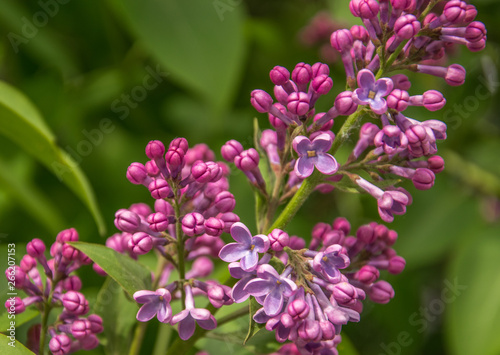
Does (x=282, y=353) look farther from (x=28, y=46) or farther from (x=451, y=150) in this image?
(x=451, y=150)

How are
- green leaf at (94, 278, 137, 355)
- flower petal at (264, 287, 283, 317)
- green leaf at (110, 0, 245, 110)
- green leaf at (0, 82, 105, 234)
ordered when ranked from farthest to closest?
green leaf at (110, 0, 245, 110), green leaf at (0, 82, 105, 234), green leaf at (94, 278, 137, 355), flower petal at (264, 287, 283, 317)

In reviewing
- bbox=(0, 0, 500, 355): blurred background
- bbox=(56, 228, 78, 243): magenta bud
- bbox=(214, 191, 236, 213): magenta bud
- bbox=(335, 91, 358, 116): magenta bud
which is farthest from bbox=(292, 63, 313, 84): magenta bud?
bbox=(0, 0, 500, 355): blurred background

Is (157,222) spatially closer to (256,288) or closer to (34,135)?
(256,288)

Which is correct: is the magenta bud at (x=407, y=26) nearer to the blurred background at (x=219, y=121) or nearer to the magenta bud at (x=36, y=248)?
the magenta bud at (x=36, y=248)

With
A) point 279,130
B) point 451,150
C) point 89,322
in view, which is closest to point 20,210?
point 89,322

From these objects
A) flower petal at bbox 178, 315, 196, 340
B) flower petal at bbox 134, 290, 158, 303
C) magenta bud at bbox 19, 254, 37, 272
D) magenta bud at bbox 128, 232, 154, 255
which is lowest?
magenta bud at bbox 19, 254, 37, 272

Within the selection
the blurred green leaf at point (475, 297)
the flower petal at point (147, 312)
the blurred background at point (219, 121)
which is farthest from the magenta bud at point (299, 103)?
the blurred green leaf at point (475, 297)
